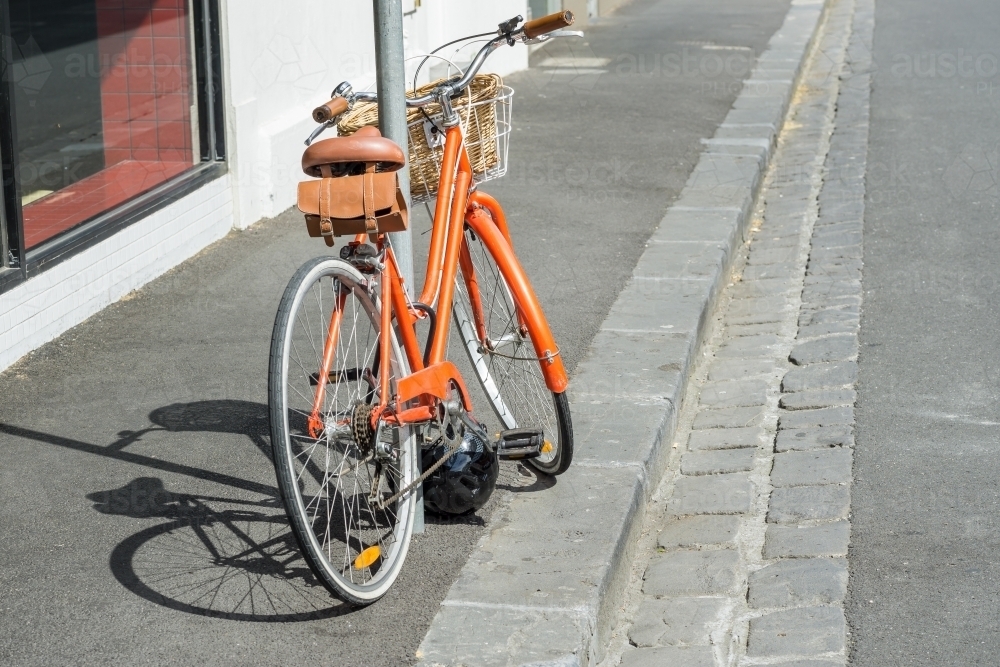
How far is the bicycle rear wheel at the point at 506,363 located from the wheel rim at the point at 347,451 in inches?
23.1

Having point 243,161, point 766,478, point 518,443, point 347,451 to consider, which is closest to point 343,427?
point 347,451

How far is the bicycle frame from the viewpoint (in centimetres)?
321

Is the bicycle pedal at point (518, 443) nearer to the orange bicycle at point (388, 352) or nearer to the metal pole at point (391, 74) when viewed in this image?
the orange bicycle at point (388, 352)

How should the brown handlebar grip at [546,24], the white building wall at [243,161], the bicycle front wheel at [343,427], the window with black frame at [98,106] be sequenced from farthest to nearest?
1. the window with black frame at [98,106]
2. the white building wall at [243,161]
3. the brown handlebar grip at [546,24]
4. the bicycle front wheel at [343,427]

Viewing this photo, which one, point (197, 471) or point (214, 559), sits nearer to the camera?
point (214, 559)

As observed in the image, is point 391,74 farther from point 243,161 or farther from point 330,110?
point 243,161

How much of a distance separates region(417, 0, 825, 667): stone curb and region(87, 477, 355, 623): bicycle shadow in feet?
1.30

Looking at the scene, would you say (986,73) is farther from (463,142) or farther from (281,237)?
(463,142)

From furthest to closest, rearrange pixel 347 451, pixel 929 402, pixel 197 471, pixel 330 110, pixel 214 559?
1. pixel 929 402
2. pixel 197 471
3. pixel 214 559
4. pixel 330 110
5. pixel 347 451

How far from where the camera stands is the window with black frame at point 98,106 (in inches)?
217

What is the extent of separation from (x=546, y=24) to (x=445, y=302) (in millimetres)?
848

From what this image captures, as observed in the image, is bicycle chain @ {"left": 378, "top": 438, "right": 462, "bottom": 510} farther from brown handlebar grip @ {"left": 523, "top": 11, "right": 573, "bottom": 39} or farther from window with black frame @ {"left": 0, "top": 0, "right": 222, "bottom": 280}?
window with black frame @ {"left": 0, "top": 0, "right": 222, "bottom": 280}

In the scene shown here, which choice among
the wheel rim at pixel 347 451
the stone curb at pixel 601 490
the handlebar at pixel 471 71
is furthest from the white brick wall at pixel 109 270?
the stone curb at pixel 601 490

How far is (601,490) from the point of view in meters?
3.88
